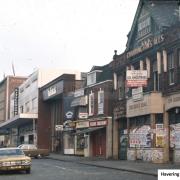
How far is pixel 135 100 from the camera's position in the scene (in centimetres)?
3731

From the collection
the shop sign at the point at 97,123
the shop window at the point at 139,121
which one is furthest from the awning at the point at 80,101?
the shop window at the point at 139,121

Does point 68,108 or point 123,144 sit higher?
point 68,108

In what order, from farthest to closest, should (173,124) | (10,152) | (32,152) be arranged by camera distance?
(32,152) < (173,124) < (10,152)

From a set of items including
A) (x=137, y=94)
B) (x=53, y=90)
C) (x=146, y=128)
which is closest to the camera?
(x=146, y=128)

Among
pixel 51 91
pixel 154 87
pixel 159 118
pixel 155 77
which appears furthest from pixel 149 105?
pixel 51 91

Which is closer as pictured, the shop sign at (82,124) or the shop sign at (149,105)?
the shop sign at (149,105)

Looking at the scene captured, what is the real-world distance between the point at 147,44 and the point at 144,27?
2.31 meters

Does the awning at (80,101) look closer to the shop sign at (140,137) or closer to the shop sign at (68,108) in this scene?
the shop sign at (68,108)

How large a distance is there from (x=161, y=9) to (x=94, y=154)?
53.2ft

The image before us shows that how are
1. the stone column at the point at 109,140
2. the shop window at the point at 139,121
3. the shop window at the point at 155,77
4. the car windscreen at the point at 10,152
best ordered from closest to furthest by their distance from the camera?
1. the car windscreen at the point at 10,152
2. the shop window at the point at 155,77
3. the shop window at the point at 139,121
4. the stone column at the point at 109,140

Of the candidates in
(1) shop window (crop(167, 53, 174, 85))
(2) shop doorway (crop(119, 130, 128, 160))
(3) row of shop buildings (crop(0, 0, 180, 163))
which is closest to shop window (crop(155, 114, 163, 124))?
(3) row of shop buildings (crop(0, 0, 180, 163))

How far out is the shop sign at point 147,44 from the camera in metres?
34.7

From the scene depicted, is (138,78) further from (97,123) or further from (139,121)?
(97,123)

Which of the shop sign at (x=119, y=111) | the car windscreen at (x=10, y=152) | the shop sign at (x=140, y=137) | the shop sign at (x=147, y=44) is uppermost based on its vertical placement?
the shop sign at (x=147, y=44)
